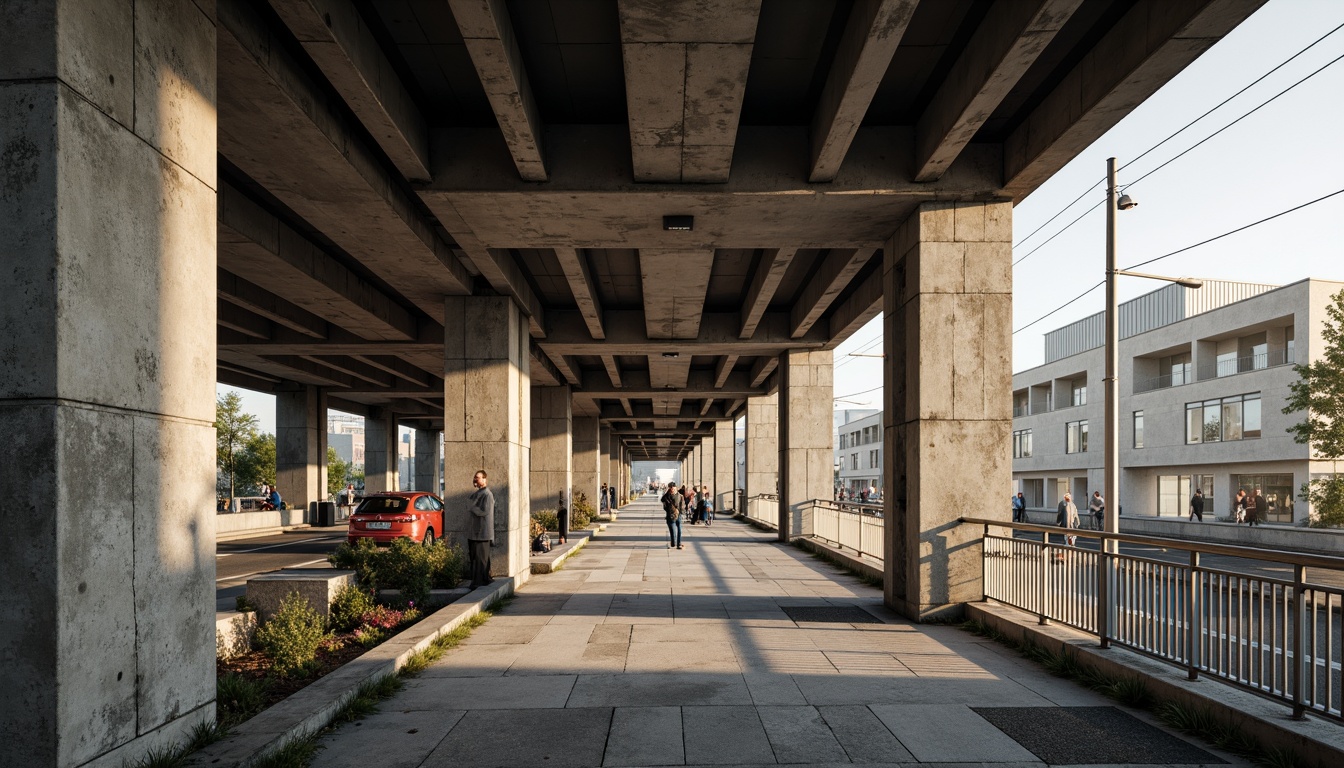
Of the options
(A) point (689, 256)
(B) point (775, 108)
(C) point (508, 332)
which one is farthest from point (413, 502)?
(B) point (775, 108)

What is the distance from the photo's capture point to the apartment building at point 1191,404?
1469 inches

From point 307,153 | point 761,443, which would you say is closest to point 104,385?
point 307,153

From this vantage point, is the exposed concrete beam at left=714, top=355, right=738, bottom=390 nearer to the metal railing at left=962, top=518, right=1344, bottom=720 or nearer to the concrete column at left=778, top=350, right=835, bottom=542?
the concrete column at left=778, top=350, right=835, bottom=542

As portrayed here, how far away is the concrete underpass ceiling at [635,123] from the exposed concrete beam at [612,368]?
10143mm

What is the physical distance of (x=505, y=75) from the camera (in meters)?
7.38

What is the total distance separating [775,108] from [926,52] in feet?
6.01

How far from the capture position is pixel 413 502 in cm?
2127

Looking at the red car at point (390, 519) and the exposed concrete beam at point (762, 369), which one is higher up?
the exposed concrete beam at point (762, 369)

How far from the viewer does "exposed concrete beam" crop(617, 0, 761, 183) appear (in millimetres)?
6648

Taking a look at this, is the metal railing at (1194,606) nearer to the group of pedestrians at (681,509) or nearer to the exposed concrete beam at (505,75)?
the exposed concrete beam at (505,75)

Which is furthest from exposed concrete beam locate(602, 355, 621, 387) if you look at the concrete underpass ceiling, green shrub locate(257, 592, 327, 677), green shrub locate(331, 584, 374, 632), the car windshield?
green shrub locate(257, 592, 327, 677)

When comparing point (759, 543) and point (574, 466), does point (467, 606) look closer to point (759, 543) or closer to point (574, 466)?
point (759, 543)

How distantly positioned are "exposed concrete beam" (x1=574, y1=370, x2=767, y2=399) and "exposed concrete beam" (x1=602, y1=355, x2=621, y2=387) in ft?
2.26

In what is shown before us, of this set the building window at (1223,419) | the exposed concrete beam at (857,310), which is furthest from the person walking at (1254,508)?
the exposed concrete beam at (857,310)
